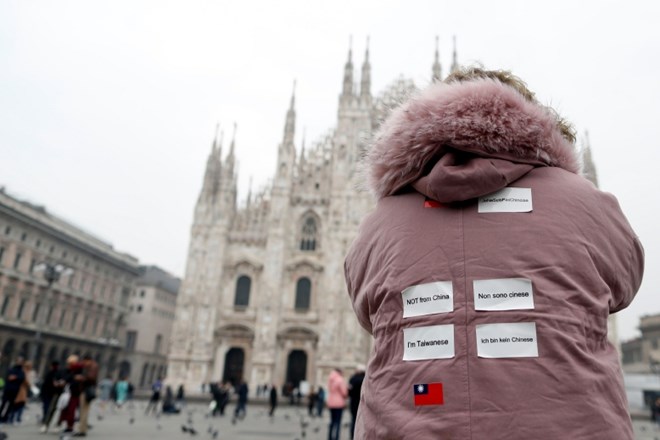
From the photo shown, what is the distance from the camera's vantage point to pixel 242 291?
104 feet

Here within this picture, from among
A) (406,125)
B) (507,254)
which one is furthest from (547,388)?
(406,125)

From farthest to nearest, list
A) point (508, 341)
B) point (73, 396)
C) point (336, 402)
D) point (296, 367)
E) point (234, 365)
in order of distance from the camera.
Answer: point (234, 365)
point (296, 367)
point (336, 402)
point (73, 396)
point (508, 341)

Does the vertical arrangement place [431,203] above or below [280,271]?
below

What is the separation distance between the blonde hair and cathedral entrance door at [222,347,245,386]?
2994 cm

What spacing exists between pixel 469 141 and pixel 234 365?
3062cm

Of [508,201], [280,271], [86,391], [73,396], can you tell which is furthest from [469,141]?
[280,271]

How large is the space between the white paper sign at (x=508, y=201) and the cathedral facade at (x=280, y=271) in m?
28.2

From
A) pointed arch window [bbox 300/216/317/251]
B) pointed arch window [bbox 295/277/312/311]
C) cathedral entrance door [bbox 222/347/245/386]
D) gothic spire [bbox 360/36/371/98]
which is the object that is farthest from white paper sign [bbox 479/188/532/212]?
gothic spire [bbox 360/36/371/98]

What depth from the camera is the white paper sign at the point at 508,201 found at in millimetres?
1579

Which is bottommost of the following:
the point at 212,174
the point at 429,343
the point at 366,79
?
the point at 429,343

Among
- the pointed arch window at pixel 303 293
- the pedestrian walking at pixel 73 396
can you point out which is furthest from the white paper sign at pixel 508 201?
the pointed arch window at pixel 303 293

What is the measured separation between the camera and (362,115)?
33.5 m

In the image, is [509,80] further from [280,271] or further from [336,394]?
[280,271]

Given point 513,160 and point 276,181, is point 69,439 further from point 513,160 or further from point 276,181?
point 276,181
